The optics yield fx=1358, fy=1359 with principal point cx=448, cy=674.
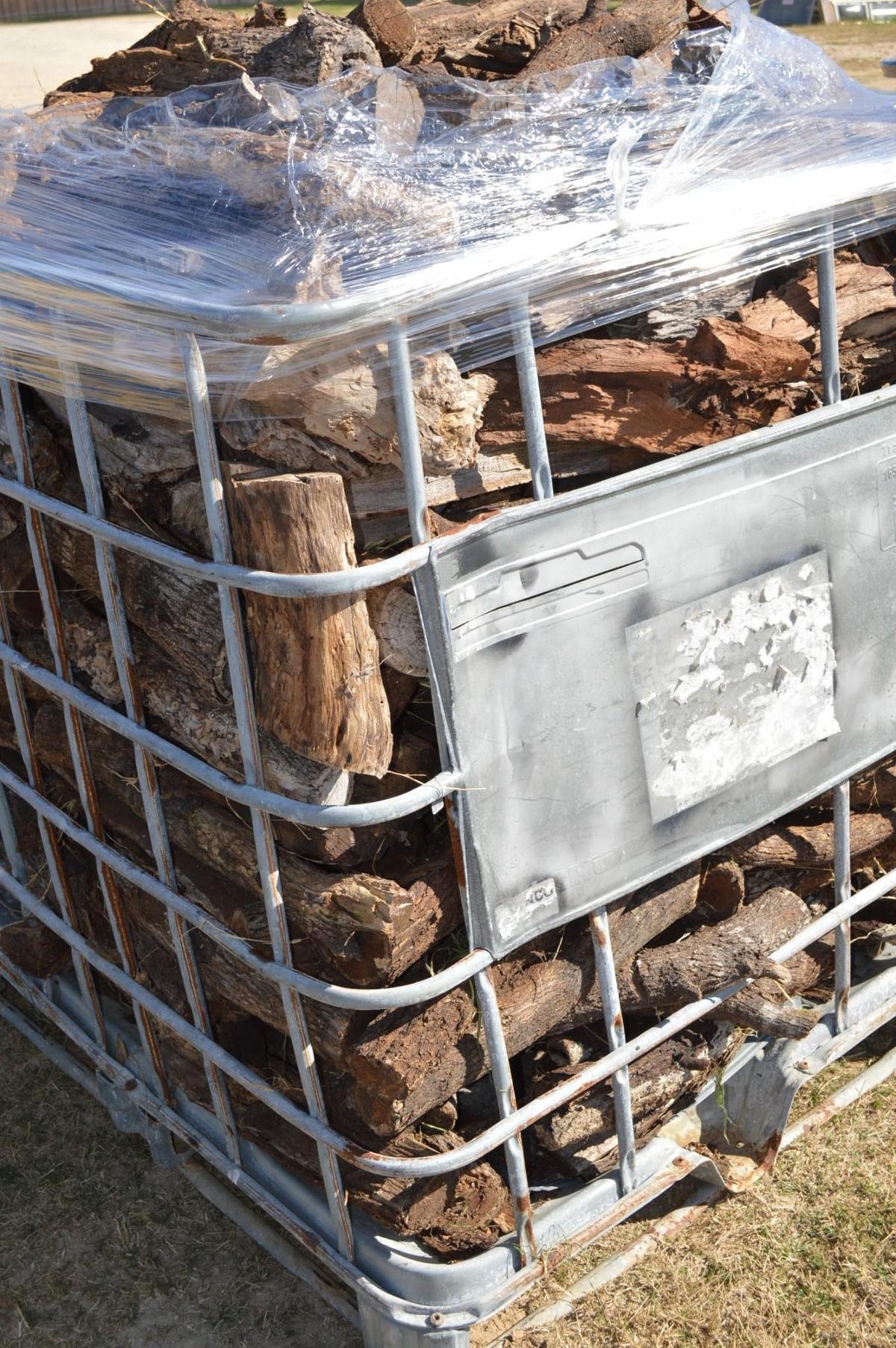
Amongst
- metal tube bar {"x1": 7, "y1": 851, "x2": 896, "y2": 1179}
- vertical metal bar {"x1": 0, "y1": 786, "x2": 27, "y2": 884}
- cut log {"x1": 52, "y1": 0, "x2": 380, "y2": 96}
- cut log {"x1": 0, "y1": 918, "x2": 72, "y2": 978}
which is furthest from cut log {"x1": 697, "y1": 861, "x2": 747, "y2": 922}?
cut log {"x1": 52, "y1": 0, "x2": 380, "y2": 96}

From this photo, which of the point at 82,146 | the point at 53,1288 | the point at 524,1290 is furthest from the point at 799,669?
the point at 53,1288

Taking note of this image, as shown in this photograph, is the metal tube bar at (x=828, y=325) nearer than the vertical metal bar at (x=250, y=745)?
No

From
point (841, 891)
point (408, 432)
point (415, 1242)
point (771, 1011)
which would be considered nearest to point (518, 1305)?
point (415, 1242)

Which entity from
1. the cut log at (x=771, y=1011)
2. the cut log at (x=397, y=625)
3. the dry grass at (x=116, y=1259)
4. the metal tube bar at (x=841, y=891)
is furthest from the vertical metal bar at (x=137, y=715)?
the metal tube bar at (x=841, y=891)

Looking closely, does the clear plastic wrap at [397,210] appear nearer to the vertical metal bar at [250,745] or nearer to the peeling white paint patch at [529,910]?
the vertical metal bar at [250,745]

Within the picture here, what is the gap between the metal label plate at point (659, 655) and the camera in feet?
6.22

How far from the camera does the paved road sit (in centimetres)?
1329

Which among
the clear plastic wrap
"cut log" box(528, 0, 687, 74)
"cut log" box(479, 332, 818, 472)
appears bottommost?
"cut log" box(479, 332, 818, 472)

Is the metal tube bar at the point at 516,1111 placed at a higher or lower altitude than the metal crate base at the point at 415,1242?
higher

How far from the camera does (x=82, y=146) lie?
2.38 metres

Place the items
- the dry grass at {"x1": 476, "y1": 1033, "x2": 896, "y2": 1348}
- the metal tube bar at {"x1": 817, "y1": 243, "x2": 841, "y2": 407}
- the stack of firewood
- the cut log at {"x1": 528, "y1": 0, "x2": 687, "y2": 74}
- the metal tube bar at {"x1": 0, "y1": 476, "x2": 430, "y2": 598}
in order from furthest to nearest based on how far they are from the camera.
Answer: the cut log at {"x1": 528, "y1": 0, "x2": 687, "y2": 74}
the dry grass at {"x1": 476, "y1": 1033, "x2": 896, "y2": 1348}
the metal tube bar at {"x1": 817, "y1": 243, "x2": 841, "y2": 407}
the stack of firewood
the metal tube bar at {"x1": 0, "y1": 476, "x2": 430, "y2": 598}

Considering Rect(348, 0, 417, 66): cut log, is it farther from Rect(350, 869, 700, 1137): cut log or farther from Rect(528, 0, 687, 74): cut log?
Rect(350, 869, 700, 1137): cut log

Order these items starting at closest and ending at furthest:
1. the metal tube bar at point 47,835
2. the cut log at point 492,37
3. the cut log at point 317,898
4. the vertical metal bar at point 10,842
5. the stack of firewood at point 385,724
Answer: the stack of firewood at point 385,724 → the cut log at point 317,898 → the metal tube bar at point 47,835 → the cut log at point 492,37 → the vertical metal bar at point 10,842

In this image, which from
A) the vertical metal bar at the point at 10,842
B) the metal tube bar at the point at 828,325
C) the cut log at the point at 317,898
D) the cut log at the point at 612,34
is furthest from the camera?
the vertical metal bar at the point at 10,842
